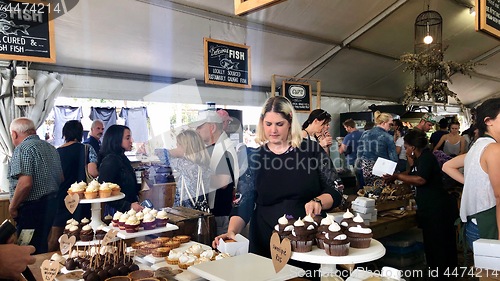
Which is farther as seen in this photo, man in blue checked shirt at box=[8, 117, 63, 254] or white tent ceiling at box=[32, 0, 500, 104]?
white tent ceiling at box=[32, 0, 500, 104]

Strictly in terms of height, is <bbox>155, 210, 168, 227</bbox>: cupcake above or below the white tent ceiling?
below

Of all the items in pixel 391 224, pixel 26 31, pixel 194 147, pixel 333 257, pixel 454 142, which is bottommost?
pixel 391 224

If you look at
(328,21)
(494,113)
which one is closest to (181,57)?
(328,21)

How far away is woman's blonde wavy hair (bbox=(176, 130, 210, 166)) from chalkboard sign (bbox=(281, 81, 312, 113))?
4338 millimetres

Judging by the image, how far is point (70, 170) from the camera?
4.07m

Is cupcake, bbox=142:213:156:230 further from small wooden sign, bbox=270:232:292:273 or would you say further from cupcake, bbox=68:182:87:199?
small wooden sign, bbox=270:232:292:273

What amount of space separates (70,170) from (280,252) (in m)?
3.33

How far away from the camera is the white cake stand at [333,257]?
5.16 ft

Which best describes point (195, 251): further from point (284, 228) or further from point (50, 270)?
point (50, 270)

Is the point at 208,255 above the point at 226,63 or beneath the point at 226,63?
beneath

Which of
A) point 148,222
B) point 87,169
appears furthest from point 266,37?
point 148,222

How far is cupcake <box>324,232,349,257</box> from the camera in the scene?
1.63 meters

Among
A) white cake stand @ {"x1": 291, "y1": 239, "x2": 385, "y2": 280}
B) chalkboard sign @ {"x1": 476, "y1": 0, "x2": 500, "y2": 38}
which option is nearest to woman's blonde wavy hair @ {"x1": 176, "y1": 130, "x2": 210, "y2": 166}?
white cake stand @ {"x1": 291, "y1": 239, "x2": 385, "y2": 280}

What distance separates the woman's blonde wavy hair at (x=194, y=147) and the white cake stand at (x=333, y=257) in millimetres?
1969
